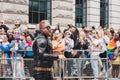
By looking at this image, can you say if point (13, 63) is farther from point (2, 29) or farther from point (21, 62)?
point (2, 29)

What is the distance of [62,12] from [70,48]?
7.53 metres

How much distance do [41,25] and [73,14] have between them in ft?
54.3

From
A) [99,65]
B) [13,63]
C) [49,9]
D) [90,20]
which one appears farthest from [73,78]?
[90,20]

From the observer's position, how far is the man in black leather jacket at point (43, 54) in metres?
10.4

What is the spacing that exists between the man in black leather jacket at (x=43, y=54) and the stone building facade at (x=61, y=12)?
11591mm

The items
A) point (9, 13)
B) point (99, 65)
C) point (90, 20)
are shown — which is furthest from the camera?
point (90, 20)

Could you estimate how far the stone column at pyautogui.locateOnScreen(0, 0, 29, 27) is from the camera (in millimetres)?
21953

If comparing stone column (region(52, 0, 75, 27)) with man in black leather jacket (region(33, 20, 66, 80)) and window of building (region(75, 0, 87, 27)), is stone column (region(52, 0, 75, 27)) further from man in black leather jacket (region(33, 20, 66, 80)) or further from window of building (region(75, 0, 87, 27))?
man in black leather jacket (region(33, 20, 66, 80))

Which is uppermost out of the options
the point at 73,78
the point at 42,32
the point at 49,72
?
the point at 42,32

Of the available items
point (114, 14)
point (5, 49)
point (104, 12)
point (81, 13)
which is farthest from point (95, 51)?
point (114, 14)

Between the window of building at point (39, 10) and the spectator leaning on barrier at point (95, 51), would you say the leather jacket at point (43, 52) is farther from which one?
the window of building at point (39, 10)

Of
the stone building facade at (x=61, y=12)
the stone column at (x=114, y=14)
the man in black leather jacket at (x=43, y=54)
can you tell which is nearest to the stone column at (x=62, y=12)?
the stone building facade at (x=61, y=12)

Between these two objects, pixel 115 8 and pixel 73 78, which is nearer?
pixel 73 78

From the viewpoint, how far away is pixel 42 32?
1046cm
